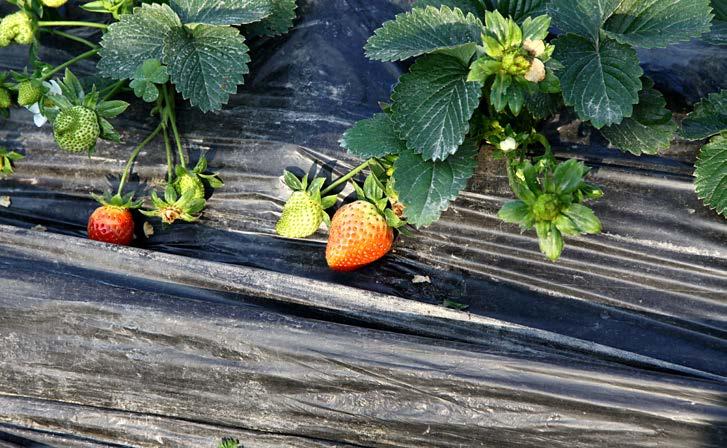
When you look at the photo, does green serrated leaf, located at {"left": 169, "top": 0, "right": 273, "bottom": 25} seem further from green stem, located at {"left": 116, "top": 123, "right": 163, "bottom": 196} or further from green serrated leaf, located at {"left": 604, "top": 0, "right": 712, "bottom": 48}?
green serrated leaf, located at {"left": 604, "top": 0, "right": 712, "bottom": 48}

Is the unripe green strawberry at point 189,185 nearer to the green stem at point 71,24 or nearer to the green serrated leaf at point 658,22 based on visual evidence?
the green stem at point 71,24

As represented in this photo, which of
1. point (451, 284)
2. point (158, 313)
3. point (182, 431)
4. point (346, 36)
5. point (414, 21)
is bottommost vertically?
point (182, 431)

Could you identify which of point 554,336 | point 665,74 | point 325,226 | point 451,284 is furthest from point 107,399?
point 665,74

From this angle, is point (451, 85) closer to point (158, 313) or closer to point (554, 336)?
point (554, 336)

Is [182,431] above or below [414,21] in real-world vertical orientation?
below

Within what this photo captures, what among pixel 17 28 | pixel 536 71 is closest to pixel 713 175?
pixel 536 71

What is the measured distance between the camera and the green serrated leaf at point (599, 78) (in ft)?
3.69

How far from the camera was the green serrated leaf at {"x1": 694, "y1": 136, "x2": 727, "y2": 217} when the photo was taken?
1175mm

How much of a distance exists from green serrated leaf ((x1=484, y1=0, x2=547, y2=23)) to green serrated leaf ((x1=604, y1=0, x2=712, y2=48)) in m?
0.11

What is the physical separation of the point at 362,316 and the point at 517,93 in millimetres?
434

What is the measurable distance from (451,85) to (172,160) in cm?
60

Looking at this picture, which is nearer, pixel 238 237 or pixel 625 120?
pixel 625 120

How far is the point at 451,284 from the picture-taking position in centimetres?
129

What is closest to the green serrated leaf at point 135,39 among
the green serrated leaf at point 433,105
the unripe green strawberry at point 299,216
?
the unripe green strawberry at point 299,216
